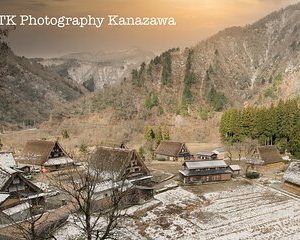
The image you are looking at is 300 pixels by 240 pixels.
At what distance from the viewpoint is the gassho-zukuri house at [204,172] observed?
1783 inches

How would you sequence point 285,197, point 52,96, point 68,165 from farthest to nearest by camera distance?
point 52,96 < point 68,165 < point 285,197

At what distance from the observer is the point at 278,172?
50188 mm

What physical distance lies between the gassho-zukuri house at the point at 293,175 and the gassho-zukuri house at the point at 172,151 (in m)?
19.3

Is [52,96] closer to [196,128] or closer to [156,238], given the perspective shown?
[196,128]

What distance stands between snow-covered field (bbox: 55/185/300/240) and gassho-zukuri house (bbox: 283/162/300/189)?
78.3 inches

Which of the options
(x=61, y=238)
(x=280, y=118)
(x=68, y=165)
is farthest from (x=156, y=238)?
(x=280, y=118)

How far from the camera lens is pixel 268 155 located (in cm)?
5178

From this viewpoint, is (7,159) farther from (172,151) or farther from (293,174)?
(293,174)

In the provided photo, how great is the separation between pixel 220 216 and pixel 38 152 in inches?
1078

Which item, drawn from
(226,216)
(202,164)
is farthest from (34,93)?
(226,216)

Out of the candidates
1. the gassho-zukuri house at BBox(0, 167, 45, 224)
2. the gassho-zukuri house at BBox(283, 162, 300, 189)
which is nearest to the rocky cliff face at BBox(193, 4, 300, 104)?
the gassho-zukuri house at BBox(283, 162, 300, 189)

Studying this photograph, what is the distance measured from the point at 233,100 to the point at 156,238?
107575 mm

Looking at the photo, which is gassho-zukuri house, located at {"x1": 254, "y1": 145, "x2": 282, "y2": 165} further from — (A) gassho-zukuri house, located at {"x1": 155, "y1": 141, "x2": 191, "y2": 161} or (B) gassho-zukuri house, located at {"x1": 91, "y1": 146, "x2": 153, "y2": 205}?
(B) gassho-zukuri house, located at {"x1": 91, "y1": 146, "x2": 153, "y2": 205}

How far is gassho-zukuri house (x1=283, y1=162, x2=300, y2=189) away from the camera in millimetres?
40625
